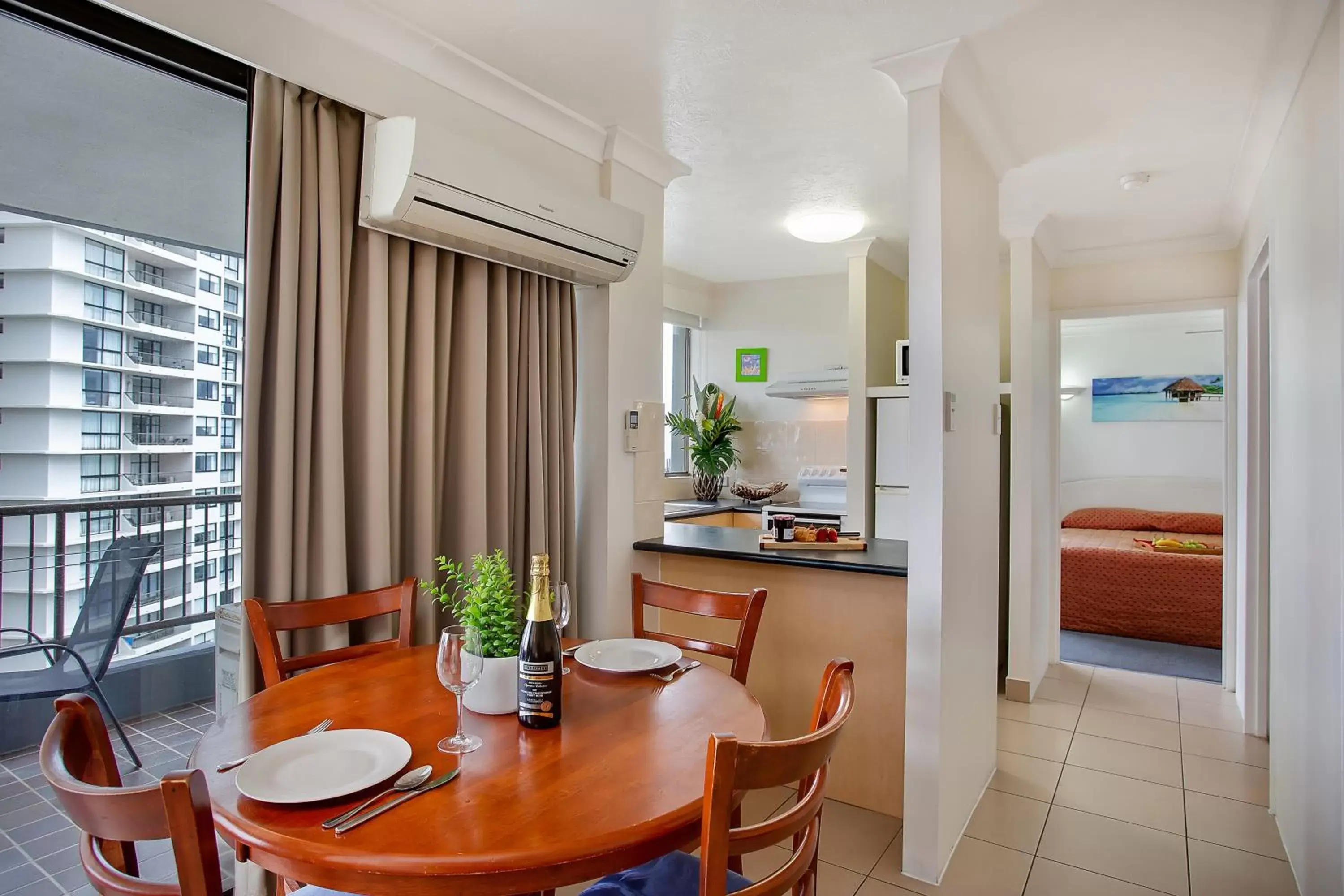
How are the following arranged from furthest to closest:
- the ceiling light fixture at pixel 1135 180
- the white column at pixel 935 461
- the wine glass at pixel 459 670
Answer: the ceiling light fixture at pixel 1135 180
the white column at pixel 935 461
the wine glass at pixel 459 670

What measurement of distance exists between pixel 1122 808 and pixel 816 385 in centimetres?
288

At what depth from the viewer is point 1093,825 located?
101 inches

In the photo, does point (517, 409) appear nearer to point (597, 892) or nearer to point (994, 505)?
point (597, 892)

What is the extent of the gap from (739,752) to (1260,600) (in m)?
3.58

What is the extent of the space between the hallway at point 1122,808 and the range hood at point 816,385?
81.5 inches

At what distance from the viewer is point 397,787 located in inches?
45.6

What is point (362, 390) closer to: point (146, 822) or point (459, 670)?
point (459, 670)

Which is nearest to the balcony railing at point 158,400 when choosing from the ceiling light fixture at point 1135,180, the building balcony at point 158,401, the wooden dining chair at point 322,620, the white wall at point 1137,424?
the building balcony at point 158,401

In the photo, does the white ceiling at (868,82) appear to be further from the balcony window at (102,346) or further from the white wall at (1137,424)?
the white wall at (1137,424)

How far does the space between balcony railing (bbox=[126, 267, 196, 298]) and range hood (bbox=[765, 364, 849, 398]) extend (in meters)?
3.57

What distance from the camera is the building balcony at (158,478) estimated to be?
200 centimetres

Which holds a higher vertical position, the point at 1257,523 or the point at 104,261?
the point at 104,261

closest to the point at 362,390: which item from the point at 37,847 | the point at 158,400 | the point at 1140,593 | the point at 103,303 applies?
the point at 158,400

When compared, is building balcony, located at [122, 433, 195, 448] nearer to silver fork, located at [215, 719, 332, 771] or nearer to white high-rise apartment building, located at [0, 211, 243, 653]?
white high-rise apartment building, located at [0, 211, 243, 653]
